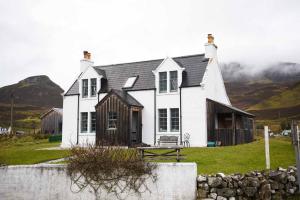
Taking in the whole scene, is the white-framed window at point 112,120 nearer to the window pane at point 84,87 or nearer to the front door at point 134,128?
the front door at point 134,128

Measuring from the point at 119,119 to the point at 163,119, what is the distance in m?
3.70

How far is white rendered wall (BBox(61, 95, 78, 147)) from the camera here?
30.6 meters

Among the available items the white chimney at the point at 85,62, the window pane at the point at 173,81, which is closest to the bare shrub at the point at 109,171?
the window pane at the point at 173,81

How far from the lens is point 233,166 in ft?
47.6

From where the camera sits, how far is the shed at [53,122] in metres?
54.1

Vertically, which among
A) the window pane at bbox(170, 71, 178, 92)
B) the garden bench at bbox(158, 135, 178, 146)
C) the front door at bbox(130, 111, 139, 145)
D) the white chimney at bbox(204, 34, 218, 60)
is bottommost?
the garden bench at bbox(158, 135, 178, 146)

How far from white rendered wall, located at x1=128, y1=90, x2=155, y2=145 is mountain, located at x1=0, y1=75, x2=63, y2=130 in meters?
80.1

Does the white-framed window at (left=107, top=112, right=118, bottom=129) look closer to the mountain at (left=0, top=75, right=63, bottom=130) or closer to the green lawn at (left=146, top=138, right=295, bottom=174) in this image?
the green lawn at (left=146, top=138, right=295, bottom=174)

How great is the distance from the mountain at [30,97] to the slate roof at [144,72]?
75338 millimetres

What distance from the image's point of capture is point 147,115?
89.8ft

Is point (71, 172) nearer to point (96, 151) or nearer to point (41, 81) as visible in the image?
point (96, 151)

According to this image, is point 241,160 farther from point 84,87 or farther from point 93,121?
point 84,87

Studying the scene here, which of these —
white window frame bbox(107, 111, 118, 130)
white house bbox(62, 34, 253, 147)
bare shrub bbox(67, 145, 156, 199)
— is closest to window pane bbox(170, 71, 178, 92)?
white house bbox(62, 34, 253, 147)

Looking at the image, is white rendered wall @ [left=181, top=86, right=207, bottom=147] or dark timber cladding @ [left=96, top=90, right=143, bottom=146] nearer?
white rendered wall @ [left=181, top=86, right=207, bottom=147]
